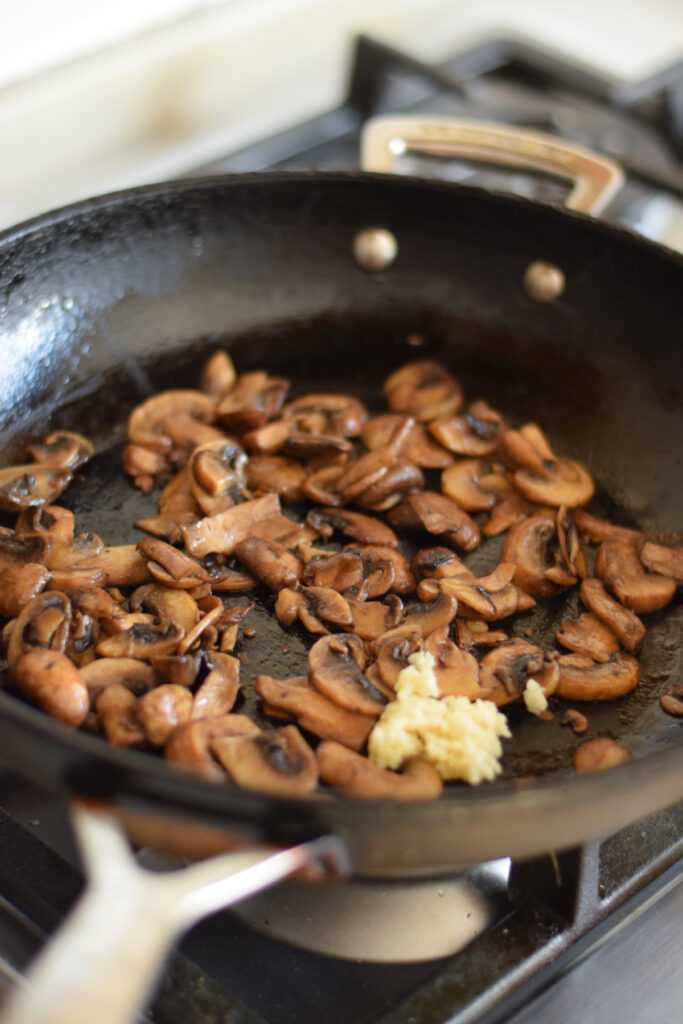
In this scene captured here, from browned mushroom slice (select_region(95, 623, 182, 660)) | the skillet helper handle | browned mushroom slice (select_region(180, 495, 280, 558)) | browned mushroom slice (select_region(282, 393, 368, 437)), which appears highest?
the skillet helper handle

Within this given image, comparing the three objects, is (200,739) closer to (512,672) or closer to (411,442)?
(512,672)

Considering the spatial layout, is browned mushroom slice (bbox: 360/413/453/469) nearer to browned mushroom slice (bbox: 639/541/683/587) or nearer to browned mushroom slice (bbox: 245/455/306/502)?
browned mushroom slice (bbox: 245/455/306/502)

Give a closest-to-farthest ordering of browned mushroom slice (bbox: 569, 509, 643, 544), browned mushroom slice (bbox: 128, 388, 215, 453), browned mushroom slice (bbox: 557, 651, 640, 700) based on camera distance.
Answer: browned mushroom slice (bbox: 557, 651, 640, 700), browned mushroom slice (bbox: 569, 509, 643, 544), browned mushroom slice (bbox: 128, 388, 215, 453)

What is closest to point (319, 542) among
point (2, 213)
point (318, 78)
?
point (2, 213)

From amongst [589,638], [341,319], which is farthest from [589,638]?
[341,319]

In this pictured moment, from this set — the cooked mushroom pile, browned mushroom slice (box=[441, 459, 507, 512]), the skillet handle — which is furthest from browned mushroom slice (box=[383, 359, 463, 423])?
the skillet handle
